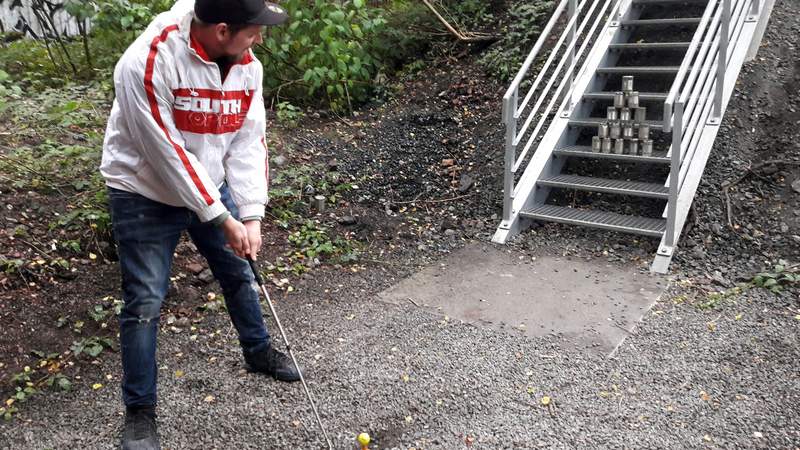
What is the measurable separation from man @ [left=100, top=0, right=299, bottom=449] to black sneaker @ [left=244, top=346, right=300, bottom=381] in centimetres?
55

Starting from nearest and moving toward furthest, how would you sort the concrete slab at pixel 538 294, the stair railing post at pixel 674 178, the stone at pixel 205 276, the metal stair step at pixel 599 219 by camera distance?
the concrete slab at pixel 538 294 → the stone at pixel 205 276 → the stair railing post at pixel 674 178 → the metal stair step at pixel 599 219

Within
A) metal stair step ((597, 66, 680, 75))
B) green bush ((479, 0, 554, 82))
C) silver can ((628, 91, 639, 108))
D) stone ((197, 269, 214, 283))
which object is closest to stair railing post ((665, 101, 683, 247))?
silver can ((628, 91, 639, 108))

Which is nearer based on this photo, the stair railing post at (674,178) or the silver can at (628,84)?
the stair railing post at (674,178)

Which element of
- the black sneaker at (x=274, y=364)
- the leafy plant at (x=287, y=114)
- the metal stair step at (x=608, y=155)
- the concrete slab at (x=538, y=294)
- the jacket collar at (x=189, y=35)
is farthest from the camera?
the leafy plant at (x=287, y=114)

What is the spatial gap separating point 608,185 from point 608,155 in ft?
0.90

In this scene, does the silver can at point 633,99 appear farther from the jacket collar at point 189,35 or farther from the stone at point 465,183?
the jacket collar at point 189,35

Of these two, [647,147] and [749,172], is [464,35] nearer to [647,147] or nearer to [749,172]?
[647,147]

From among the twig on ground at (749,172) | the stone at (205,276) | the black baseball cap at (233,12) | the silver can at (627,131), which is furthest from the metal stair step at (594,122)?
the black baseball cap at (233,12)

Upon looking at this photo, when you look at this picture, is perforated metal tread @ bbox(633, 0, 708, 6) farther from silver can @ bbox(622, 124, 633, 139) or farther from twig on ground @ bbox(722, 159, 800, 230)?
twig on ground @ bbox(722, 159, 800, 230)

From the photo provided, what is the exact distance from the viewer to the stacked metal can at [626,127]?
17.6 ft

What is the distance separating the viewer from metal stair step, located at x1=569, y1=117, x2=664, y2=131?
212 inches

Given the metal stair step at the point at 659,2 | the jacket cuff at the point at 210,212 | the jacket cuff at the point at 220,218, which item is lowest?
the metal stair step at the point at 659,2

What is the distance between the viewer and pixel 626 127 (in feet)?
17.7

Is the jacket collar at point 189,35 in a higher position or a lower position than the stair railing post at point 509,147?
higher
